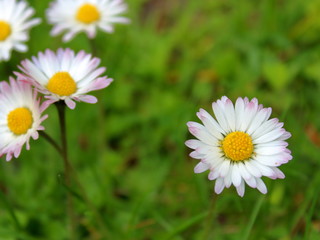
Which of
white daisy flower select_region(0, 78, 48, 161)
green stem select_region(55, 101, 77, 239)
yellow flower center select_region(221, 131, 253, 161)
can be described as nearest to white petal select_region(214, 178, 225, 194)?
yellow flower center select_region(221, 131, 253, 161)

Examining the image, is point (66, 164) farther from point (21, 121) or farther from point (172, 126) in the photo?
point (172, 126)

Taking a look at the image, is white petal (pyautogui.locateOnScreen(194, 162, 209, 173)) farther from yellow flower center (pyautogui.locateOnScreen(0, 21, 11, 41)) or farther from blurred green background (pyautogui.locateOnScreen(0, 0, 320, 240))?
yellow flower center (pyautogui.locateOnScreen(0, 21, 11, 41))

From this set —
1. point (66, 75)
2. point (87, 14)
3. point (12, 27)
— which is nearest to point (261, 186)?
point (66, 75)

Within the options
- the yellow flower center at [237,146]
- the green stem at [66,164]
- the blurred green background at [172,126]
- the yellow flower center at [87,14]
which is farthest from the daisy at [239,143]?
the yellow flower center at [87,14]

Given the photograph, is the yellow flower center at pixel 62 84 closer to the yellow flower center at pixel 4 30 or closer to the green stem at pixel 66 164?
the green stem at pixel 66 164

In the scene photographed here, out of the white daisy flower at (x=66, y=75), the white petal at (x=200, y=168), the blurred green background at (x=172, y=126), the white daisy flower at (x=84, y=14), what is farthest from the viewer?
the white daisy flower at (x=84, y=14)

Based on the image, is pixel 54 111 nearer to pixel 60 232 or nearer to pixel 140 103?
pixel 140 103

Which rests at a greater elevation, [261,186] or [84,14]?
[84,14]
